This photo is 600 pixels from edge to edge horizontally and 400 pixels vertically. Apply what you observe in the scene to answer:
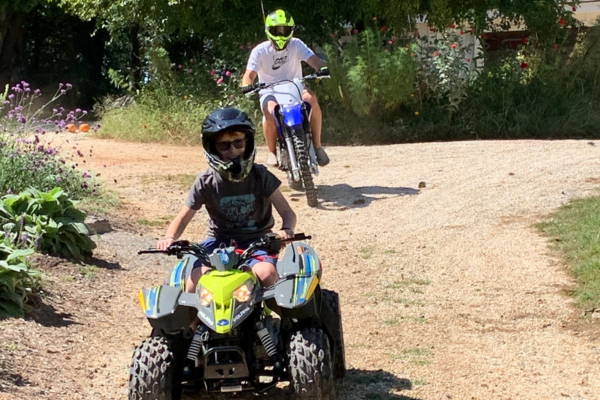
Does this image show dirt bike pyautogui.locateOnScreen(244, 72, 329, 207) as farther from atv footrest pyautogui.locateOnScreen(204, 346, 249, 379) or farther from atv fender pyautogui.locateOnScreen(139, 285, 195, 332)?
atv footrest pyautogui.locateOnScreen(204, 346, 249, 379)

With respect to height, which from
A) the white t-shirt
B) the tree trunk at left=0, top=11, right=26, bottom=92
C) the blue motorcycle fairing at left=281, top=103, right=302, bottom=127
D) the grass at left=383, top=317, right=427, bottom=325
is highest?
the tree trunk at left=0, top=11, right=26, bottom=92

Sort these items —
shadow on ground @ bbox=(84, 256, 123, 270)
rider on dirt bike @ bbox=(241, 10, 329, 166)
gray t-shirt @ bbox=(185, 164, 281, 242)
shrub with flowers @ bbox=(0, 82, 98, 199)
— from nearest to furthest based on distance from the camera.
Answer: gray t-shirt @ bbox=(185, 164, 281, 242) < shadow on ground @ bbox=(84, 256, 123, 270) < shrub with flowers @ bbox=(0, 82, 98, 199) < rider on dirt bike @ bbox=(241, 10, 329, 166)

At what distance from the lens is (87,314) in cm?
598

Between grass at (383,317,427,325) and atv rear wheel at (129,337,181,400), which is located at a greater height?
atv rear wheel at (129,337,181,400)

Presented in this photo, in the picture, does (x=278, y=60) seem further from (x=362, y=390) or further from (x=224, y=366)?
(x=224, y=366)

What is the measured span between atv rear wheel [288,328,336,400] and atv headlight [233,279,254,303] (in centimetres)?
27

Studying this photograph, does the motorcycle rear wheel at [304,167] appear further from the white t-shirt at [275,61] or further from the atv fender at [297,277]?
the atv fender at [297,277]

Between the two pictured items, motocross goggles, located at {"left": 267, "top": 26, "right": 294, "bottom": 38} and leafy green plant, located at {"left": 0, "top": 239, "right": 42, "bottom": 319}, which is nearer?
leafy green plant, located at {"left": 0, "top": 239, "right": 42, "bottom": 319}

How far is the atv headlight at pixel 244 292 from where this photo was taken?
4.03 m

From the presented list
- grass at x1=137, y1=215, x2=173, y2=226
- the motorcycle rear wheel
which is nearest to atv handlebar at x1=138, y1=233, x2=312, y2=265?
grass at x1=137, y1=215, x2=173, y2=226

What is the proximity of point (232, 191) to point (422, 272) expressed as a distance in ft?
8.75

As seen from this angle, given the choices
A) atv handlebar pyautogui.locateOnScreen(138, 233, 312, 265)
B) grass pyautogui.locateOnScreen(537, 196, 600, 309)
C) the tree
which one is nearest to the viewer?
atv handlebar pyautogui.locateOnScreen(138, 233, 312, 265)

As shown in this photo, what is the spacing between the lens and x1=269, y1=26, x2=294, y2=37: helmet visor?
9.46 meters

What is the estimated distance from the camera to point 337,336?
457cm
